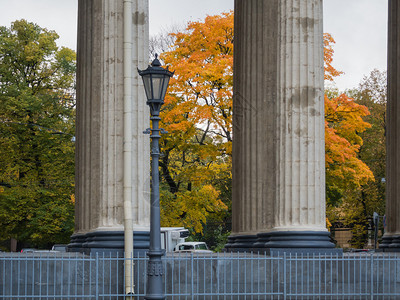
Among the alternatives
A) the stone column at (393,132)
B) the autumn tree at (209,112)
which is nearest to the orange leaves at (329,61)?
the autumn tree at (209,112)

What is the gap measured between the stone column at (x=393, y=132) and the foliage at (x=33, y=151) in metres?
31.1

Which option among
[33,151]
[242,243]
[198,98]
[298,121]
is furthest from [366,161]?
[298,121]

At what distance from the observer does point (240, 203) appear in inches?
1195

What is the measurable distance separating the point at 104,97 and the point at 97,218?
3.68m

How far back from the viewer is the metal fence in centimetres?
2197

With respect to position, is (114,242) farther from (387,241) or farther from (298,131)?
(387,241)

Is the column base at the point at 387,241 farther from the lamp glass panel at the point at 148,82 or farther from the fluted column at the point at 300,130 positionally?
the lamp glass panel at the point at 148,82

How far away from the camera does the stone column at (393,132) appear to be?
2998 cm

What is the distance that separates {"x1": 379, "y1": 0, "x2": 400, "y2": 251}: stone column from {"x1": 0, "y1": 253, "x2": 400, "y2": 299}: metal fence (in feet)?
22.0

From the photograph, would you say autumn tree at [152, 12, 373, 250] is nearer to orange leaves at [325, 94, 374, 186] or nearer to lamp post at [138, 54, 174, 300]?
orange leaves at [325, 94, 374, 186]

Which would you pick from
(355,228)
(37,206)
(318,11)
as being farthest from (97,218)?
(355,228)

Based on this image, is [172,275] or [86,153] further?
[86,153]

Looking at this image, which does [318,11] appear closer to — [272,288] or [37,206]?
[272,288]

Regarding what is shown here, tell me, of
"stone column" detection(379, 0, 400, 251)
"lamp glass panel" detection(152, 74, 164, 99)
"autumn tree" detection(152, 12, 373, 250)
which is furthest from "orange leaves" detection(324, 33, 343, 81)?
"lamp glass panel" detection(152, 74, 164, 99)
